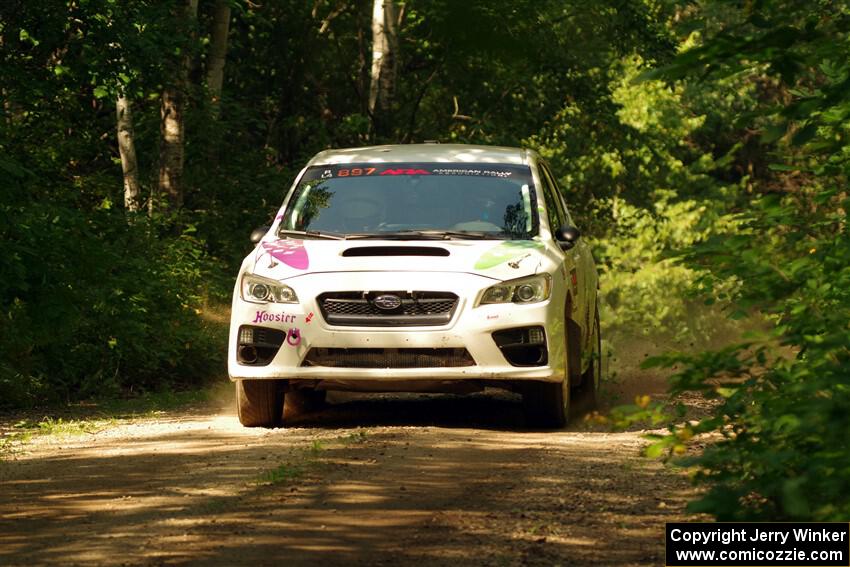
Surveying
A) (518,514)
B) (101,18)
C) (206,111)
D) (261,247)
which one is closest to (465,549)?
(518,514)

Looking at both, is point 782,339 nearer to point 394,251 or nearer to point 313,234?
point 394,251

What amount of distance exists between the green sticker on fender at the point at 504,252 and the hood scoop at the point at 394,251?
0.86 feet

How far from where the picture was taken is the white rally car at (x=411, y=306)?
1034 cm

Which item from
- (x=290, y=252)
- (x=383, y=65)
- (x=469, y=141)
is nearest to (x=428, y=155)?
(x=290, y=252)

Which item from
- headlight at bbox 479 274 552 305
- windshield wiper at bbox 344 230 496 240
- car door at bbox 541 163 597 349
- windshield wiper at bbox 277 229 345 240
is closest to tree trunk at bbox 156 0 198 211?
car door at bbox 541 163 597 349

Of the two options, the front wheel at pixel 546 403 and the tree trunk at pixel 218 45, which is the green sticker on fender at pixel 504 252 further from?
the tree trunk at pixel 218 45

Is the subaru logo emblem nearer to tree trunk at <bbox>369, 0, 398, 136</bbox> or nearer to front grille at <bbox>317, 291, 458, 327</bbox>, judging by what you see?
front grille at <bbox>317, 291, 458, 327</bbox>

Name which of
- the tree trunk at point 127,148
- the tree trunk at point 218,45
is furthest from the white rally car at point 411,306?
the tree trunk at point 218,45

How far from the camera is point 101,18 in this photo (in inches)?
624

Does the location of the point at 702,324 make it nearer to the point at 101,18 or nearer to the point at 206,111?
the point at 206,111

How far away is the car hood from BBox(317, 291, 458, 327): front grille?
0.17 meters

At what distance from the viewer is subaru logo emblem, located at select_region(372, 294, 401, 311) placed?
10.4m

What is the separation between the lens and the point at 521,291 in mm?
10398

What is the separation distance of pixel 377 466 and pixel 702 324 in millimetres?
28124
